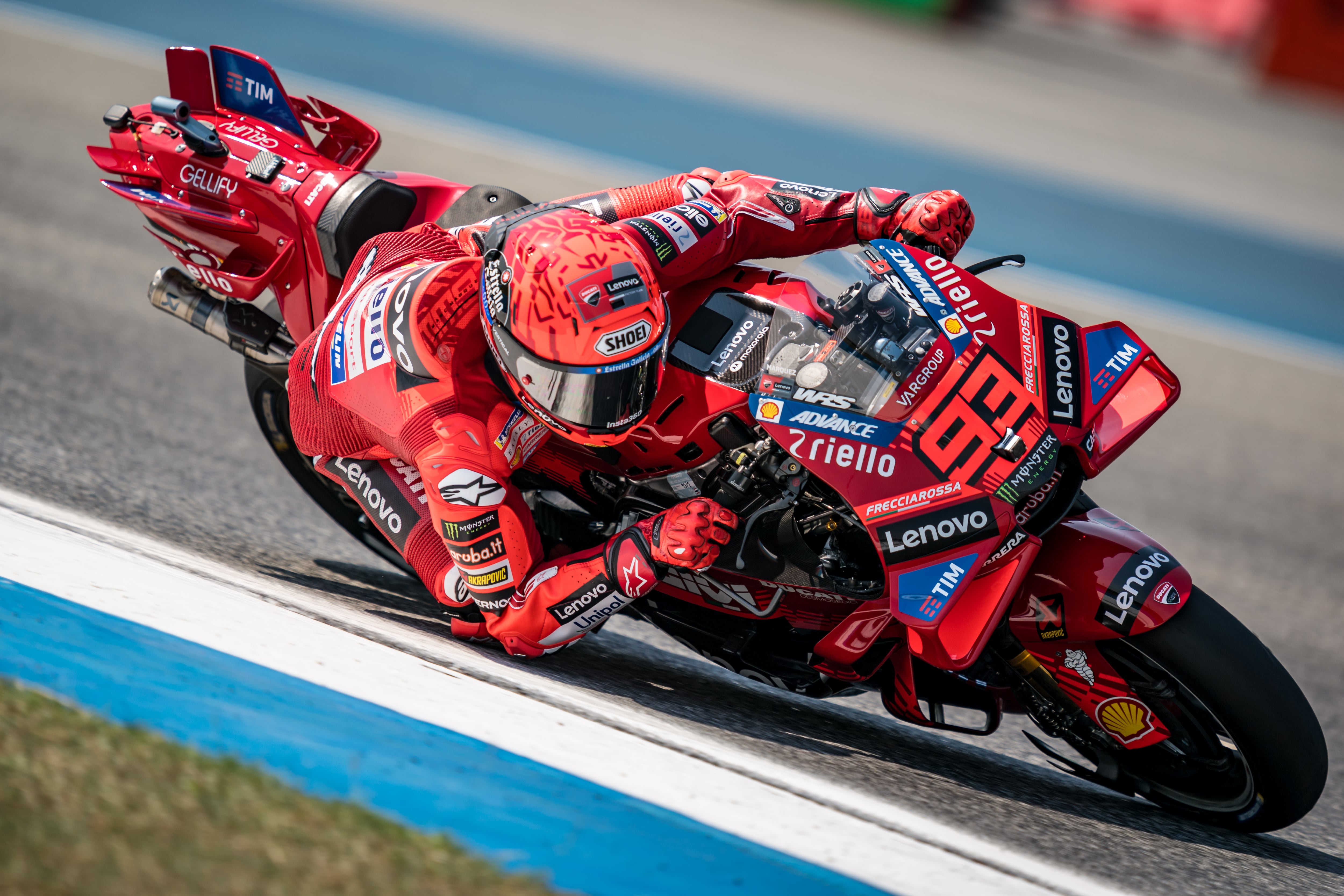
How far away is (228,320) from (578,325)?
5.23ft

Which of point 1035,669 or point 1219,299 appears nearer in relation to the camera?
point 1035,669

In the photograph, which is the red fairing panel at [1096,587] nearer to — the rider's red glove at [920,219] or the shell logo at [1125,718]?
the shell logo at [1125,718]

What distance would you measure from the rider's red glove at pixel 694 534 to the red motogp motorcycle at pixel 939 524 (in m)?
0.10

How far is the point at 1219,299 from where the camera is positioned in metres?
9.59

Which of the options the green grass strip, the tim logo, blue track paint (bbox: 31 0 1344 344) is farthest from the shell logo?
blue track paint (bbox: 31 0 1344 344)

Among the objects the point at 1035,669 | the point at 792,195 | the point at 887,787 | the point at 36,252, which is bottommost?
the point at 36,252

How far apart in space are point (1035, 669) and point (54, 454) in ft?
11.3

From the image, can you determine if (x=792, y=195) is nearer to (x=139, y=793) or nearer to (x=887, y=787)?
(x=887, y=787)

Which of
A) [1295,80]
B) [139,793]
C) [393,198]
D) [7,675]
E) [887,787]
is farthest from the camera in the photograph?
[1295,80]

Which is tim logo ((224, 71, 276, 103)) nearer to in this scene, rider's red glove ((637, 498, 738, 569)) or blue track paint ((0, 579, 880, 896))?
blue track paint ((0, 579, 880, 896))

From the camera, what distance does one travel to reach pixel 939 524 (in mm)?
2668

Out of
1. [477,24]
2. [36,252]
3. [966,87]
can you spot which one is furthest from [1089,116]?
[36,252]

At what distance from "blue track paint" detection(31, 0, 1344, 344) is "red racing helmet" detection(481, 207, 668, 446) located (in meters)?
6.29

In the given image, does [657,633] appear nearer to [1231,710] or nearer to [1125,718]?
[1125,718]
